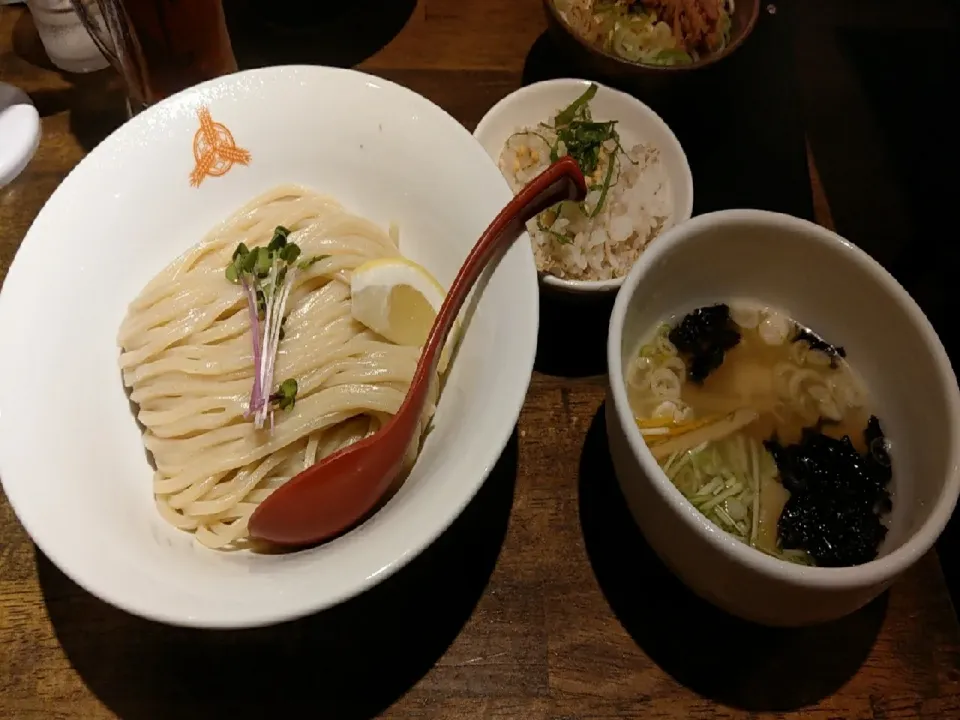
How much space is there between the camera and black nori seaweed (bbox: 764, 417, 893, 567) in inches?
47.7

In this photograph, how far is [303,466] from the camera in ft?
4.11

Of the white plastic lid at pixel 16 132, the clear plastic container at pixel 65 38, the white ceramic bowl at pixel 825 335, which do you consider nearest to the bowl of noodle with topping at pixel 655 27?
the white ceramic bowl at pixel 825 335

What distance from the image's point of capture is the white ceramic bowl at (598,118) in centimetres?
168

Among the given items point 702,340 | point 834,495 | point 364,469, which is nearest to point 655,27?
point 702,340

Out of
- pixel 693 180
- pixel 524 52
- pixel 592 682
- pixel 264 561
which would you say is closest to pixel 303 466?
pixel 264 561

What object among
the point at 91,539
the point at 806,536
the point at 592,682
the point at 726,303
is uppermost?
the point at 91,539

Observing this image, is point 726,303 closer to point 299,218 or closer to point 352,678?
point 299,218

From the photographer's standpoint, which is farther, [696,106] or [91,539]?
[696,106]

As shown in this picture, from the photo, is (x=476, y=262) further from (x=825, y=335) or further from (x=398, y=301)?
(x=825, y=335)

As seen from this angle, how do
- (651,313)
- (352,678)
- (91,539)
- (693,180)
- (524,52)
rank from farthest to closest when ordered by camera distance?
(524,52) → (693,180) → (651,313) → (352,678) → (91,539)

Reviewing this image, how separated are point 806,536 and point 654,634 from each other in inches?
11.1

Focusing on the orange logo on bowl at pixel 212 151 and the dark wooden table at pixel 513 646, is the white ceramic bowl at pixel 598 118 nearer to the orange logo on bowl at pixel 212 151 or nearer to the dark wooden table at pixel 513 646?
the orange logo on bowl at pixel 212 151

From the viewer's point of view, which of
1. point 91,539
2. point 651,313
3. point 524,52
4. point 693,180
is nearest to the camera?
point 91,539

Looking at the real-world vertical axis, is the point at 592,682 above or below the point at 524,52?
below
